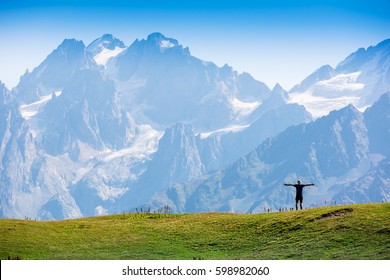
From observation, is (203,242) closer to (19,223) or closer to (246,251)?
(246,251)

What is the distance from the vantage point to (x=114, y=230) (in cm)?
7500

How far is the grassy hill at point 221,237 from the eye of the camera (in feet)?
201

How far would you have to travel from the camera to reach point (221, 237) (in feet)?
232

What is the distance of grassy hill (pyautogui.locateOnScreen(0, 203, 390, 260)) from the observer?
61312mm
